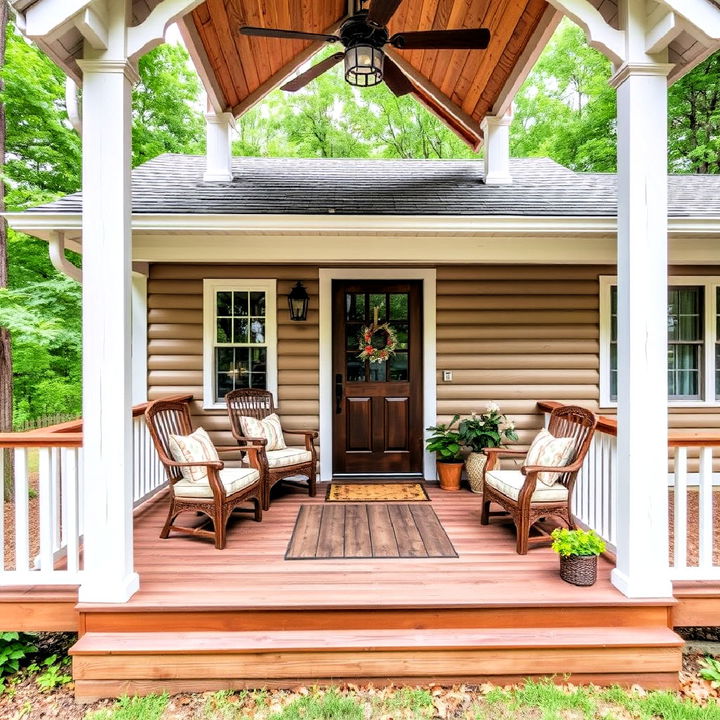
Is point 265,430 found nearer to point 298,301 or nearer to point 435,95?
point 298,301

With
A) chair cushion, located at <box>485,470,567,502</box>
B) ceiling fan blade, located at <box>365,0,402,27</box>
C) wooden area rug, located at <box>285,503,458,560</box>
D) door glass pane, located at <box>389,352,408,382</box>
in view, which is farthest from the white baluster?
ceiling fan blade, located at <box>365,0,402,27</box>

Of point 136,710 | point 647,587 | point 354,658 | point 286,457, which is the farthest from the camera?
point 286,457

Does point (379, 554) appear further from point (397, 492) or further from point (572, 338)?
point (572, 338)

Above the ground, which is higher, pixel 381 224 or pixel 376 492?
pixel 381 224

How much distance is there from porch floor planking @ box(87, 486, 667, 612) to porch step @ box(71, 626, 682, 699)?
152 mm

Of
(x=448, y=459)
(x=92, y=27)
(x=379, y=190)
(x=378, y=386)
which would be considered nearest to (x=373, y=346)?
(x=378, y=386)

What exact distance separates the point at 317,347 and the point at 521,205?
7.72 feet

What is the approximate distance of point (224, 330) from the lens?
482cm

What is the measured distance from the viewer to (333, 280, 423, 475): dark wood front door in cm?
488

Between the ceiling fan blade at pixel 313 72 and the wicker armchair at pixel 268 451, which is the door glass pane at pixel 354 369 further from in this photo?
the ceiling fan blade at pixel 313 72

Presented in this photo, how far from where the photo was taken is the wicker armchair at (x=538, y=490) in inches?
119

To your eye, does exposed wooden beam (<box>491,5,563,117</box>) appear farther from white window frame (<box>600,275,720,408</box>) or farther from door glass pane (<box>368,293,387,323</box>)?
door glass pane (<box>368,293,387,323</box>)

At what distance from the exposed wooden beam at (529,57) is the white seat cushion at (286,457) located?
3.74 meters

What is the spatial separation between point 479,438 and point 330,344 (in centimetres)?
173
